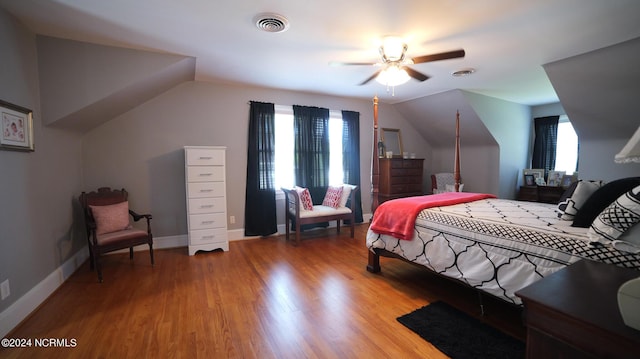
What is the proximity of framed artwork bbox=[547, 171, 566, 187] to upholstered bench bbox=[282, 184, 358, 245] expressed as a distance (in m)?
3.90

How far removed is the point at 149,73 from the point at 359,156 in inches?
138

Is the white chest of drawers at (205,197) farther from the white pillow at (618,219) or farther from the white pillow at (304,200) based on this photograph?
the white pillow at (618,219)

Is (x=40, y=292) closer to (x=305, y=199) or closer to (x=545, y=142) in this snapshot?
(x=305, y=199)

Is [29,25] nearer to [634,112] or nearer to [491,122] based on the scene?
[491,122]

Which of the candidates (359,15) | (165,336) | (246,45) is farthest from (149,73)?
(165,336)

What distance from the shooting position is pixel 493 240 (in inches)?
78.1

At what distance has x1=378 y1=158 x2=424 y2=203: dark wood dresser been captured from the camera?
519 centimetres

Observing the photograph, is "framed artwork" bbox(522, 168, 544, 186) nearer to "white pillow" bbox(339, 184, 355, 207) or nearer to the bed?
the bed

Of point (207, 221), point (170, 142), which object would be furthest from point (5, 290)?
point (170, 142)

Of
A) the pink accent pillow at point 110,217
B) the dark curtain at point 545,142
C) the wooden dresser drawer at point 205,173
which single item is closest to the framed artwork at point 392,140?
the dark curtain at point 545,142

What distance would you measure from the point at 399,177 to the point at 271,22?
12.6 feet

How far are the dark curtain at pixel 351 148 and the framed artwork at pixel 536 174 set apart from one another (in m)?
3.47

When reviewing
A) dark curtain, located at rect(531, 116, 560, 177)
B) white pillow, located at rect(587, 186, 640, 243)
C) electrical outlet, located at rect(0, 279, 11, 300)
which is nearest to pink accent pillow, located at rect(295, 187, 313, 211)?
electrical outlet, located at rect(0, 279, 11, 300)

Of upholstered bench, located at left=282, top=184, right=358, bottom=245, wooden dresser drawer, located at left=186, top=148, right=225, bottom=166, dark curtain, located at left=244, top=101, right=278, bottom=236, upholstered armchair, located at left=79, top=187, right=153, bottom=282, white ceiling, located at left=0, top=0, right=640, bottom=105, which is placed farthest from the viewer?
dark curtain, located at left=244, top=101, right=278, bottom=236
